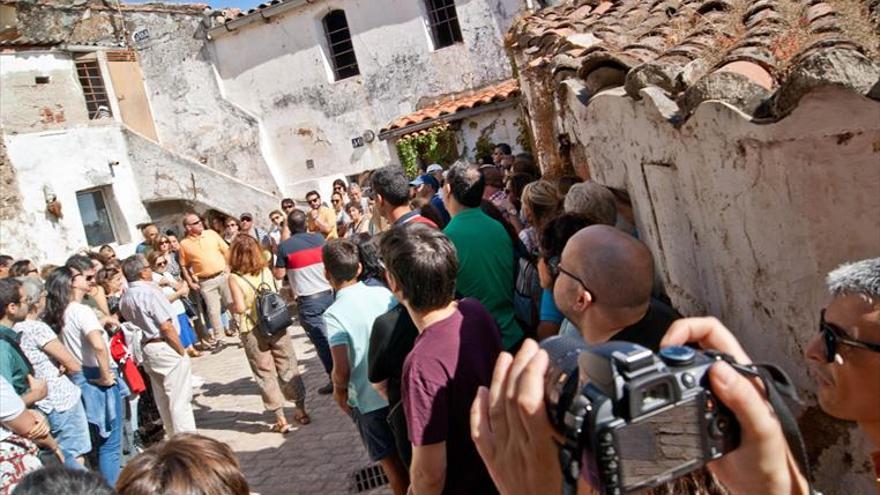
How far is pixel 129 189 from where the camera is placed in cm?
1788

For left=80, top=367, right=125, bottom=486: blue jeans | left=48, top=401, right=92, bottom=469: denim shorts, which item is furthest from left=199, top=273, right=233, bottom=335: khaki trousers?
left=48, top=401, right=92, bottom=469: denim shorts

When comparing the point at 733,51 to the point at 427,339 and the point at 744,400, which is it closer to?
the point at 427,339

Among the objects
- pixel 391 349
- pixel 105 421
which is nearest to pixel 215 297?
pixel 105 421

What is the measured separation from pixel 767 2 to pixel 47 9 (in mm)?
19213

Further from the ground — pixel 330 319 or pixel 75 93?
pixel 75 93

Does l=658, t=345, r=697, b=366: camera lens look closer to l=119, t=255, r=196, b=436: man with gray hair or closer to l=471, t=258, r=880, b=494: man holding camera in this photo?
l=471, t=258, r=880, b=494: man holding camera

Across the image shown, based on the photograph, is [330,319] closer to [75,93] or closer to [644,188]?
[644,188]

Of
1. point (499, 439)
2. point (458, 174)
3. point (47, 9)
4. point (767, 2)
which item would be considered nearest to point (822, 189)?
point (499, 439)

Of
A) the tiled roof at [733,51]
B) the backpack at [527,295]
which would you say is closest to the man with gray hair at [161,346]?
the backpack at [527,295]

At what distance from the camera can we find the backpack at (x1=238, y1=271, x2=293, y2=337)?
6.45 meters

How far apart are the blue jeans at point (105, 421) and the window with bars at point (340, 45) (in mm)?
13447

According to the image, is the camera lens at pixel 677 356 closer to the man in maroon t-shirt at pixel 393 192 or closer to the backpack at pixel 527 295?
the backpack at pixel 527 295

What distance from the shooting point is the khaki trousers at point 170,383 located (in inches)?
243

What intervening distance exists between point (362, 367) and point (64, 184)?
15.1 meters
